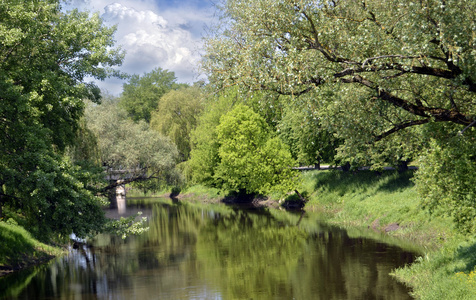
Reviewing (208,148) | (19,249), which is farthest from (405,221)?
(208,148)

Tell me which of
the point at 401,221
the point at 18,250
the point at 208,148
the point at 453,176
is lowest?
the point at 401,221

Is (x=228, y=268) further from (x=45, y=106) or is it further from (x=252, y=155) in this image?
(x=252, y=155)

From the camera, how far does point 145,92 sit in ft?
340

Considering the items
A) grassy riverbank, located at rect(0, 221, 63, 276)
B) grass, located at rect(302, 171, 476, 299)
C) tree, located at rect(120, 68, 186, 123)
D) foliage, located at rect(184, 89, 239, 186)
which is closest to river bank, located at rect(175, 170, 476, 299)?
grass, located at rect(302, 171, 476, 299)

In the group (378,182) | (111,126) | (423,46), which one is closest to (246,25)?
(423,46)

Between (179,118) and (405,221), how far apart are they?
44975 mm

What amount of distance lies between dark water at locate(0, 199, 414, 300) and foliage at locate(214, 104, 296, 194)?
11.4 metres

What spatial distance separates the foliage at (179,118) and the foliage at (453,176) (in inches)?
1955

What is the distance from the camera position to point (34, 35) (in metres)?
21.2

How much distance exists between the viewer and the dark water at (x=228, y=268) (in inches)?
760

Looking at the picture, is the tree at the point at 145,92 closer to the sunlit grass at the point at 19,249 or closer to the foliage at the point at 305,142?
the foliage at the point at 305,142

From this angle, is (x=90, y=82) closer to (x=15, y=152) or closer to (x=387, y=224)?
(x=15, y=152)

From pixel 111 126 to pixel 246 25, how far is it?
98.2 feet

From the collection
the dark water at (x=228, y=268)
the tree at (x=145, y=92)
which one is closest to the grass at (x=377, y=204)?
the dark water at (x=228, y=268)
